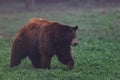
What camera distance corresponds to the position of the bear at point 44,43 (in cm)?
1009

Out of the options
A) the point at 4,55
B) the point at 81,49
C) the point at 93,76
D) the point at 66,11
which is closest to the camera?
the point at 93,76

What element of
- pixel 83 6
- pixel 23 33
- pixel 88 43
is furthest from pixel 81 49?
pixel 83 6

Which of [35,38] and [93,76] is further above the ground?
[35,38]

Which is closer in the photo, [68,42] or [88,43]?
[68,42]

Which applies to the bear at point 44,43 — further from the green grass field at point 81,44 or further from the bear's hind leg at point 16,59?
the green grass field at point 81,44

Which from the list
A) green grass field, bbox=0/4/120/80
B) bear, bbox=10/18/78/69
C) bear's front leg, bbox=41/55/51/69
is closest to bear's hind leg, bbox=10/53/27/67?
bear, bbox=10/18/78/69

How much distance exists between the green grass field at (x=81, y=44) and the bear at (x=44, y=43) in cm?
23

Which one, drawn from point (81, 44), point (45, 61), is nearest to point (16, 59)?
point (45, 61)

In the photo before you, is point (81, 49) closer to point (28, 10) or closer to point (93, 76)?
point (93, 76)

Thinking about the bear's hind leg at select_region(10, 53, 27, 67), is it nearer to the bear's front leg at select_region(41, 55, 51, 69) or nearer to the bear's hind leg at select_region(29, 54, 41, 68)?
the bear's hind leg at select_region(29, 54, 41, 68)

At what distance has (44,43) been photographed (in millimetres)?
10172

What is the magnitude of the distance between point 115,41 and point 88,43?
3.33 feet

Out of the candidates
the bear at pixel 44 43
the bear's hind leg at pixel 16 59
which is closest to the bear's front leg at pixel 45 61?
the bear at pixel 44 43

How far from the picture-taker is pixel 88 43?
49.9ft
